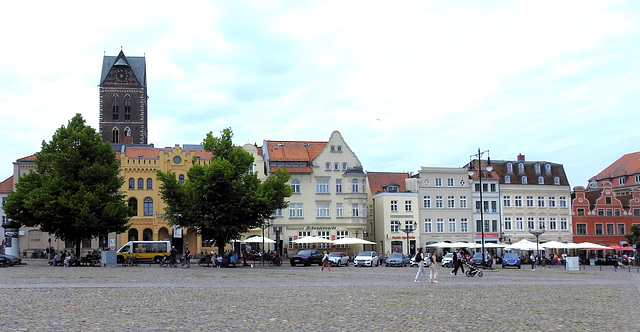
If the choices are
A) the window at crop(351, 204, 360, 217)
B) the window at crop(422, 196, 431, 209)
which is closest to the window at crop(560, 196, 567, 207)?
the window at crop(422, 196, 431, 209)

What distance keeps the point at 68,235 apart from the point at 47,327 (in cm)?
4200

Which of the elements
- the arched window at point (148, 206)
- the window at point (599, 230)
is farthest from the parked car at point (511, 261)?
the arched window at point (148, 206)

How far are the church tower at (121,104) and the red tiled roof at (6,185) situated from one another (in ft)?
107

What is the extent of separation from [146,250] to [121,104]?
196 feet

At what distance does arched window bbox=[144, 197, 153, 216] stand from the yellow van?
57.5ft

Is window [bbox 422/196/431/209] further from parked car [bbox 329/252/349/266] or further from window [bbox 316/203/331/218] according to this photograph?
parked car [bbox 329/252/349/266]

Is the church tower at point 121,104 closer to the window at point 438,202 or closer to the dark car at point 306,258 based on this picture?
the window at point 438,202

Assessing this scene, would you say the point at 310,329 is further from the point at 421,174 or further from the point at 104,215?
the point at 421,174

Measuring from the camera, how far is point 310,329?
1308 cm

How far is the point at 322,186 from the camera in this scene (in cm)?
7650

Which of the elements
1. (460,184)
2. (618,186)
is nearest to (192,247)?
(460,184)

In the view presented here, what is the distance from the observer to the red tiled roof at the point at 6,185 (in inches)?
3017

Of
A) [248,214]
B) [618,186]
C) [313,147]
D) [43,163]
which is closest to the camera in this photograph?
[248,214]

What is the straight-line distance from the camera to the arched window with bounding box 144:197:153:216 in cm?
7488
